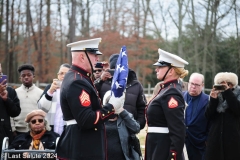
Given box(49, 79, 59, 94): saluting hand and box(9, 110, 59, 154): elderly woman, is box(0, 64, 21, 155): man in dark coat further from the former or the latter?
box(49, 79, 59, 94): saluting hand

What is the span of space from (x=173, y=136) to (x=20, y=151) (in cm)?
255

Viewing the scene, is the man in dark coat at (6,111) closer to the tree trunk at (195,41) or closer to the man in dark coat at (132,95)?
the man in dark coat at (132,95)

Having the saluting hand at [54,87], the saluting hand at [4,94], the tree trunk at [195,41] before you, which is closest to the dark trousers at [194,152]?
the saluting hand at [54,87]

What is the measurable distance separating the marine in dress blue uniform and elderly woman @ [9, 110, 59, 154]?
1.95 m

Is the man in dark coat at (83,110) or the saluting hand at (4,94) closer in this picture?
the man in dark coat at (83,110)

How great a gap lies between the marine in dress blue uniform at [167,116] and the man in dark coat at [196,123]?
142 cm

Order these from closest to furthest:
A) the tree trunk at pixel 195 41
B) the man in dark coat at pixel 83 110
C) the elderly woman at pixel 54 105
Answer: the man in dark coat at pixel 83 110
the elderly woman at pixel 54 105
the tree trunk at pixel 195 41

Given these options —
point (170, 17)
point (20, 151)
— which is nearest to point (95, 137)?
point (20, 151)

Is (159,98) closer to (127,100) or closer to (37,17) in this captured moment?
(127,100)

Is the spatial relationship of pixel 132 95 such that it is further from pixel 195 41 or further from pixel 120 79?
pixel 195 41

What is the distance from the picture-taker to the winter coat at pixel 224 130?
560cm

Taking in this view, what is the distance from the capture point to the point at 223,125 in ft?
18.5

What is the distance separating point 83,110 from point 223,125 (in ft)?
9.07

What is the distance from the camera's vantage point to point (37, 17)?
113ft
